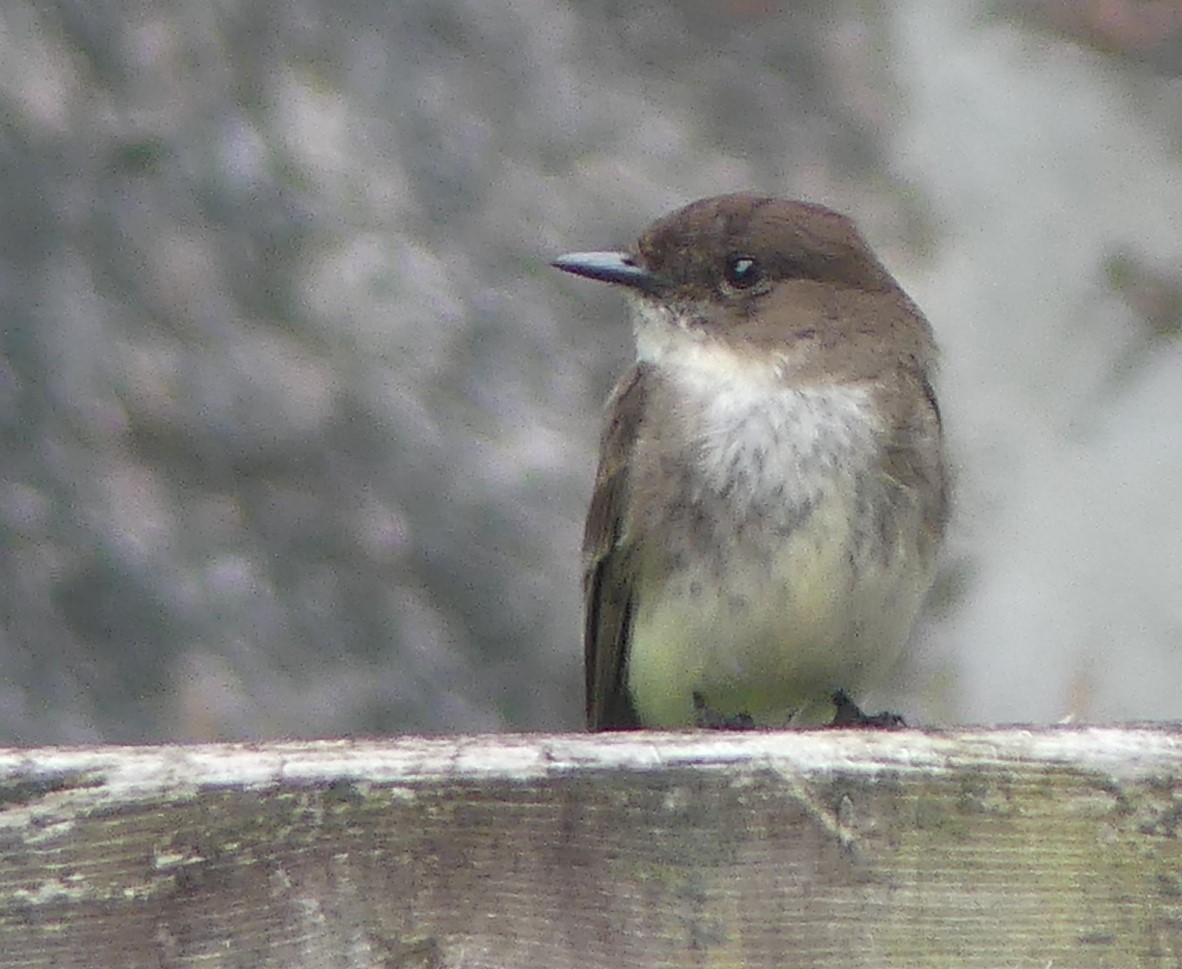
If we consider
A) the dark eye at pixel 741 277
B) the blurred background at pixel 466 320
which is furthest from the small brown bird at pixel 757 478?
the blurred background at pixel 466 320

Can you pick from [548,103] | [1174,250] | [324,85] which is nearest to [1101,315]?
[1174,250]

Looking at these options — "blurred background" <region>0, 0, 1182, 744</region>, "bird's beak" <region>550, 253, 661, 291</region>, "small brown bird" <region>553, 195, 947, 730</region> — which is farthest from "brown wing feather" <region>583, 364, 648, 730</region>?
"blurred background" <region>0, 0, 1182, 744</region>

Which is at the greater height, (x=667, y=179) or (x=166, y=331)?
(x=667, y=179)

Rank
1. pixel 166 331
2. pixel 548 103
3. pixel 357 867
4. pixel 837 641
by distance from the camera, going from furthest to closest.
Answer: pixel 548 103 < pixel 166 331 < pixel 837 641 < pixel 357 867

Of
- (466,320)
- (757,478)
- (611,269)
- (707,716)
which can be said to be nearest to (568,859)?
(757,478)

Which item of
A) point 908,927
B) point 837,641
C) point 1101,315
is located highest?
point 1101,315

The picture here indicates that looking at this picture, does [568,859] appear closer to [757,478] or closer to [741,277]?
[757,478]

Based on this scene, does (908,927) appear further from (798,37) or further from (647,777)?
(798,37)

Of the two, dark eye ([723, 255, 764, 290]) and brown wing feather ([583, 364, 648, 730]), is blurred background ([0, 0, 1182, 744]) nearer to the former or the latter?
brown wing feather ([583, 364, 648, 730])
